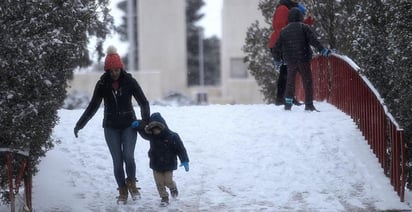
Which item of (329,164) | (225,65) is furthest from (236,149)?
(225,65)

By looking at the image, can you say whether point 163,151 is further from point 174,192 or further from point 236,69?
point 236,69

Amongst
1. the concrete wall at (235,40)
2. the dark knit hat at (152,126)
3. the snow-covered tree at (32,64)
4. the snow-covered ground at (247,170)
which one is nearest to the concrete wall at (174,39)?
the concrete wall at (235,40)

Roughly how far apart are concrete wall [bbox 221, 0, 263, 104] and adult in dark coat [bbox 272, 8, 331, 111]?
28042 millimetres

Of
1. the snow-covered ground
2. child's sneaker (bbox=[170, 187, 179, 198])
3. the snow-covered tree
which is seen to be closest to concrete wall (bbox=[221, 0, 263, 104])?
the snow-covered ground

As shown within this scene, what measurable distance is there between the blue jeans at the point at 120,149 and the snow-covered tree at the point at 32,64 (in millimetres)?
754

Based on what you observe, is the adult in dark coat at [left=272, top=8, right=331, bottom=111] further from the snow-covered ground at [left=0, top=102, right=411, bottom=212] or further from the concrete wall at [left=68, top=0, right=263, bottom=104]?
the concrete wall at [left=68, top=0, right=263, bottom=104]

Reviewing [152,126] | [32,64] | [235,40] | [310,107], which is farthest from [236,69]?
[32,64]

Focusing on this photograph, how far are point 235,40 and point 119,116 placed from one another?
35.9 metres

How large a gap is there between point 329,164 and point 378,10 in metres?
2.05

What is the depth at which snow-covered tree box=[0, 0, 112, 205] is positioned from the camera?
7762 millimetres

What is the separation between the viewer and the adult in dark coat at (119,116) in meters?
8.91

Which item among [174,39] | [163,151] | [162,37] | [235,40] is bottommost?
[163,151]

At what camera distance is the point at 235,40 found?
146 feet

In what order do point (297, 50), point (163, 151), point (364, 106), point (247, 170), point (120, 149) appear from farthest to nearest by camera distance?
point (297, 50)
point (364, 106)
point (247, 170)
point (120, 149)
point (163, 151)
